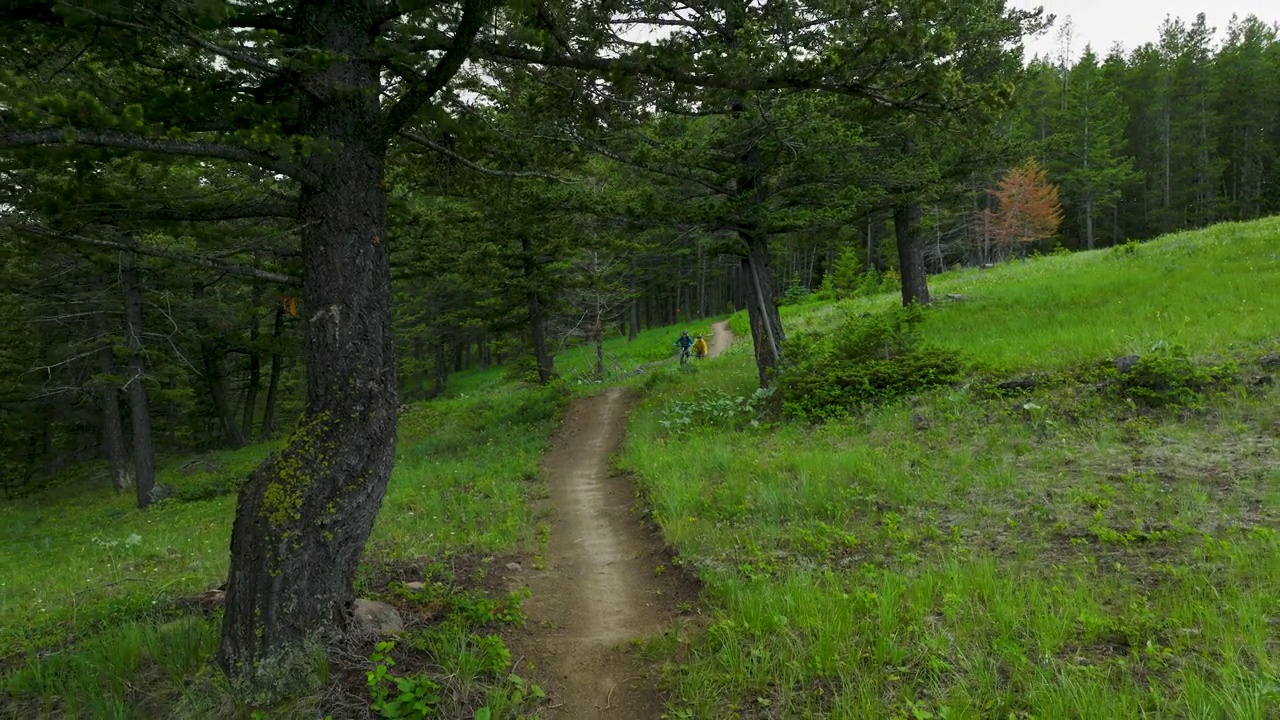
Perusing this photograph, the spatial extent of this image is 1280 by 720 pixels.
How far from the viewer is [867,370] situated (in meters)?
10.5

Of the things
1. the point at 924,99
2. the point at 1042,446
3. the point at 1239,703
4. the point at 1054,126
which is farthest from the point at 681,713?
the point at 1054,126

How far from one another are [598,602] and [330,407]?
114 inches

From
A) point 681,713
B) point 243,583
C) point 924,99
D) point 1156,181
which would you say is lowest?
point 681,713

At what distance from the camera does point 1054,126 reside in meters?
43.0

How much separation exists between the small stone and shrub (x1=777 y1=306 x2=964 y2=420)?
7.33 metres

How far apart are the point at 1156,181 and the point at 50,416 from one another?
67.7 metres

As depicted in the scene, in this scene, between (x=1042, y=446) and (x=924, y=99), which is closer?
(x=924, y=99)

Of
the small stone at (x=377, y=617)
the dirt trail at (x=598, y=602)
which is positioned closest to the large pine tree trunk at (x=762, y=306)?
the dirt trail at (x=598, y=602)

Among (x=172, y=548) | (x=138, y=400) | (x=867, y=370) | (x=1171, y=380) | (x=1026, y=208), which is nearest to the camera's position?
(x=1171, y=380)

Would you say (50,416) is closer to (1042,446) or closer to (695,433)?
(695,433)

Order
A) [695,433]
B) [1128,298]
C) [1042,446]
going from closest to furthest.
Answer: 1. [1042,446]
2. [695,433]
3. [1128,298]

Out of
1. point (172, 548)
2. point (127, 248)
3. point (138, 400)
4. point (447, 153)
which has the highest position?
point (447, 153)

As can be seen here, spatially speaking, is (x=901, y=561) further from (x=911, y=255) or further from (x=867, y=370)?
(x=911, y=255)

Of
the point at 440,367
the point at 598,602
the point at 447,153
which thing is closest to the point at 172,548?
the point at 598,602
